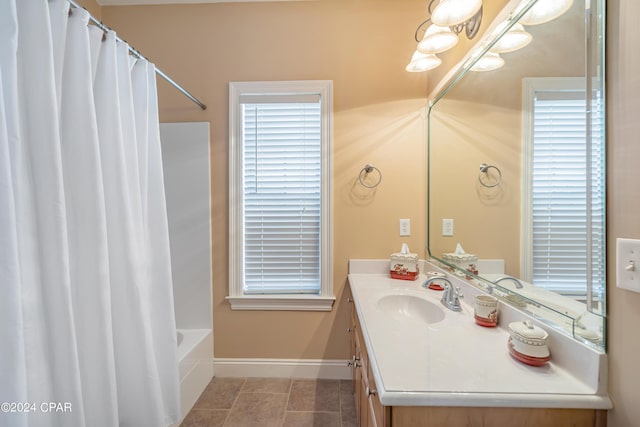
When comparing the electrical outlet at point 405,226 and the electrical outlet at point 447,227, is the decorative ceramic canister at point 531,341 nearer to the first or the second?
the electrical outlet at point 447,227

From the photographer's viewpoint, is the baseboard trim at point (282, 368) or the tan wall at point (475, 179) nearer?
the tan wall at point (475, 179)

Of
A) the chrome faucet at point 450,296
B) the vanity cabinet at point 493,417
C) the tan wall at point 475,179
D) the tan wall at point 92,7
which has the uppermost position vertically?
the tan wall at point 92,7

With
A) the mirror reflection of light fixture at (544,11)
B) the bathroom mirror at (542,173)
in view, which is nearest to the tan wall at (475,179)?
the bathroom mirror at (542,173)

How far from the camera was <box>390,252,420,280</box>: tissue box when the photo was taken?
161 cm

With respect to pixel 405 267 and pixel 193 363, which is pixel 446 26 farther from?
pixel 193 363

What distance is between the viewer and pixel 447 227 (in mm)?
1474

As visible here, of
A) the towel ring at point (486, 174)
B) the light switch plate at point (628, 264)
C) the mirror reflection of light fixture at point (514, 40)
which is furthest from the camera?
the towel ring at point (486, 174)

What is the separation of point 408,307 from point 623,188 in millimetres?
962

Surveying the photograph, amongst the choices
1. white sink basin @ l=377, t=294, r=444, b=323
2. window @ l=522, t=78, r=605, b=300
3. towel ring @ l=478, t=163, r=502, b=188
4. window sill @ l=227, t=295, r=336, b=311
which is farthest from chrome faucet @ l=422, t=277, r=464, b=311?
window sill @ l=227, t=295, r=336, b=311

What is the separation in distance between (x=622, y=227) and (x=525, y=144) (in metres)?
0.38

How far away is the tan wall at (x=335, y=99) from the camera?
178cm

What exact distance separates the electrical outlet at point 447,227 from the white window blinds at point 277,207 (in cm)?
83

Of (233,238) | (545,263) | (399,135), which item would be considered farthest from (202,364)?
(399,135)

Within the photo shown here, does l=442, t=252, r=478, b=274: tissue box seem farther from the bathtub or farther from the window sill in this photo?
the bathtub
